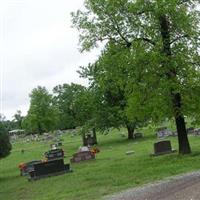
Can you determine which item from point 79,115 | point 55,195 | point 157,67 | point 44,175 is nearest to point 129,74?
point 157,67

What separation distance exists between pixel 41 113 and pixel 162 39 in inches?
3683

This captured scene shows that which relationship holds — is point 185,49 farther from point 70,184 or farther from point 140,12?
point 70,184

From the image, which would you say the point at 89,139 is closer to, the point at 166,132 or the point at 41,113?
the point at 166,132

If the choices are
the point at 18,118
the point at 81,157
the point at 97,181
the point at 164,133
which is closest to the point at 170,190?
the point at 97,181

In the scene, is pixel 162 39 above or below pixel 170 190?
above

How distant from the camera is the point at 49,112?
117 m

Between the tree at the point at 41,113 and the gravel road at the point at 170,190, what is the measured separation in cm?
9735

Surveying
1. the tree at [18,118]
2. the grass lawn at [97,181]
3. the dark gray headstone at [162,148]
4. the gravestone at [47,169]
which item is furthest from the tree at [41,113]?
the grass lawn at [97,181]

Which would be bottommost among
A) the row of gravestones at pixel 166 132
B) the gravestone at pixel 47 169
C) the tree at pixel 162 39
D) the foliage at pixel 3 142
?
the gravestone at pixel 47 169

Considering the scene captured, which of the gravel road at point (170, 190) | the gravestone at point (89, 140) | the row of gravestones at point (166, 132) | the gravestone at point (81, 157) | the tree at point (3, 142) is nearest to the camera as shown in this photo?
the gravel road at point (170, 190)

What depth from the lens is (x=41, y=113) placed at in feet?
387

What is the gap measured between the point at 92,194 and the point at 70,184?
4337 mm

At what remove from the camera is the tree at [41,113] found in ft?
383

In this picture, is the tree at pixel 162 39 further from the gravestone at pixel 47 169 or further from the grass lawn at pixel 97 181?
the gravestone at pixel 47 169
